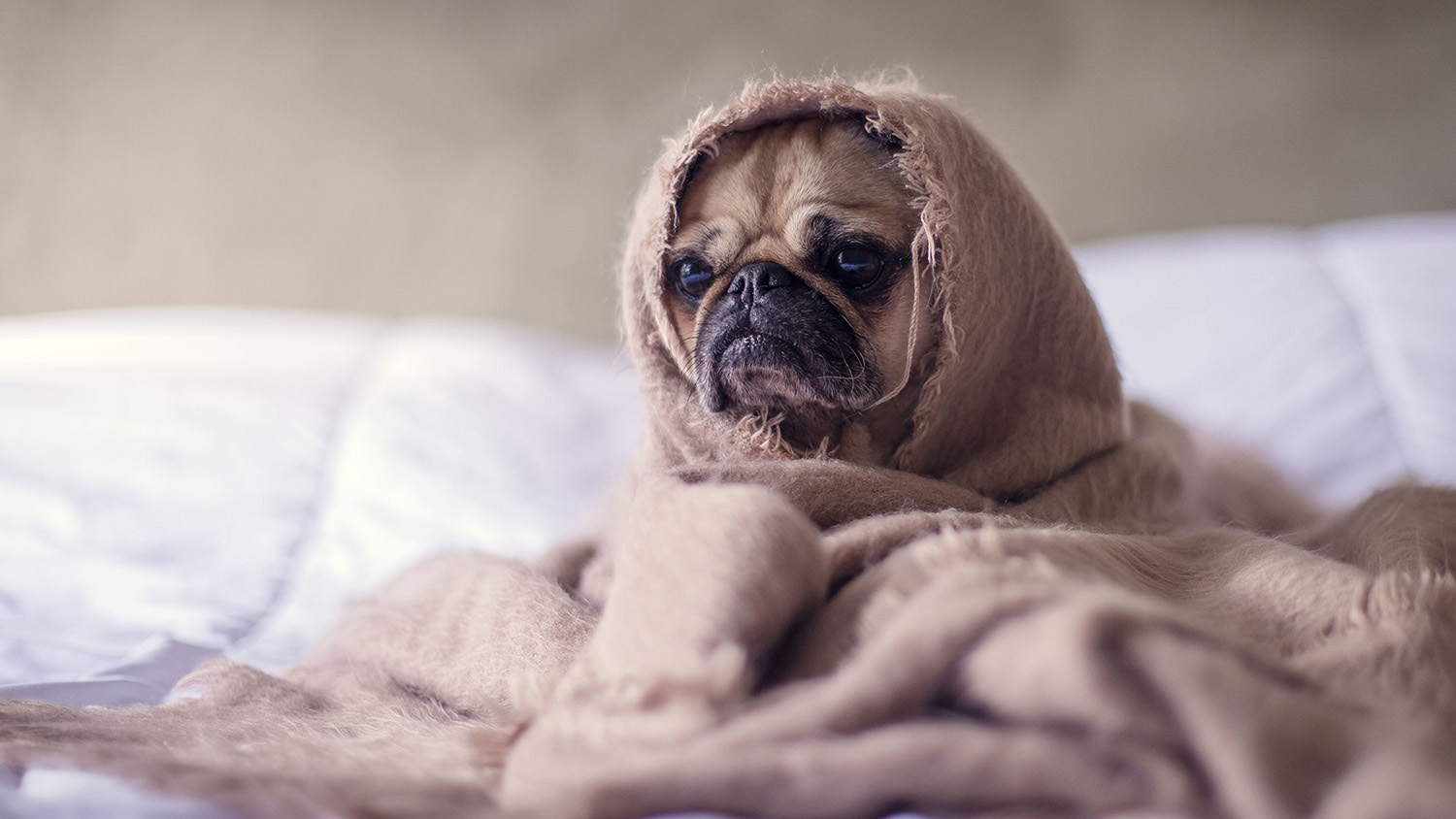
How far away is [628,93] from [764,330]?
179 cm

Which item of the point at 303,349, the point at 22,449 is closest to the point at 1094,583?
the point at 22,449

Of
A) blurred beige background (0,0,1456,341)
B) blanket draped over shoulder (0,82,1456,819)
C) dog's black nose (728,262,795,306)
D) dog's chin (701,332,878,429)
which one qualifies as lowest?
blanket draped over shoulder (0,82,1456,819)

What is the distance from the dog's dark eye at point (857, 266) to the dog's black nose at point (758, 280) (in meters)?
0.06

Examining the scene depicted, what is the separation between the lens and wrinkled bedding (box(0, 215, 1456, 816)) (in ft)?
4.66

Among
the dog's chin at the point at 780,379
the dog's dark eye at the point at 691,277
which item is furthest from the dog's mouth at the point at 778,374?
the dog's dark eye at the point at 691,277

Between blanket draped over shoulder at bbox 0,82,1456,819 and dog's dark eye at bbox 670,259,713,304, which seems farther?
dog's dark eye at bbox 670,259,713,304

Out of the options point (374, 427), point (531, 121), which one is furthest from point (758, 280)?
point (531, 121)

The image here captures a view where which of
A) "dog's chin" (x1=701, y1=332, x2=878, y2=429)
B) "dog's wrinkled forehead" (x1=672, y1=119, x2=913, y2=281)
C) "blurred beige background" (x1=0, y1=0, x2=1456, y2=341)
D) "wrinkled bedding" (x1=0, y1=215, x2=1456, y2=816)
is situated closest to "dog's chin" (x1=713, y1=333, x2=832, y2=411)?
"dog's chin" (x1=701, y1=332, x2=878, y2=429)

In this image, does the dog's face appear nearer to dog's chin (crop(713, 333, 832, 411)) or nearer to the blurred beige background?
dog's chin (crop(713, 333, 832, 411))

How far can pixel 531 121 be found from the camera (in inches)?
107

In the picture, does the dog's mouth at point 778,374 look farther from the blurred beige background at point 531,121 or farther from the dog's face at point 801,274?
the blurred beige background at point 531,121

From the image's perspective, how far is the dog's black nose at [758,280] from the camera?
1.13m

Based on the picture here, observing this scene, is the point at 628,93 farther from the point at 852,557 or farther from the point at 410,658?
the point at 852,557

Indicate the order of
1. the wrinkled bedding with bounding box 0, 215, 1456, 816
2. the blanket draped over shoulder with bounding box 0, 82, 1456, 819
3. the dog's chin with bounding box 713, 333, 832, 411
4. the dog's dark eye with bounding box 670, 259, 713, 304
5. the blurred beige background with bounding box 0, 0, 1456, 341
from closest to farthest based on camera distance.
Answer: the blanket draped over shoulder with bounding box 0, 82, 1456, 819 < the dog's chin with bounding box 713, 333, 832, 411 < the dog's dark eye with bounding box 670, 259, 713, 304 < the wrinkled bedding with bounding box 0, 215, 1456, 816 < the blurred beige background with bounding box 0, 0, 1456, 341
